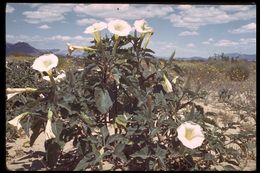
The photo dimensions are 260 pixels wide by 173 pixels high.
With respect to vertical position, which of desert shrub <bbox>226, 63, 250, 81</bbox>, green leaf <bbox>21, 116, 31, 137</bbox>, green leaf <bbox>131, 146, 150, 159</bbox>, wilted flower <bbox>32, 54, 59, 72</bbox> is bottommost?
green leaf <bbox>131, 146, 150, 159</bbox>

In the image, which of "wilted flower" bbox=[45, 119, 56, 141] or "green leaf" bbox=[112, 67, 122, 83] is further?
"green leaf" bbox=[112, 67, 122, 83]

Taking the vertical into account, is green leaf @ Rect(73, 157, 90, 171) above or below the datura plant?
below

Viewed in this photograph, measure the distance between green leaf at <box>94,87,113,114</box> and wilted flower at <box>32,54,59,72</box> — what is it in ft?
1.25

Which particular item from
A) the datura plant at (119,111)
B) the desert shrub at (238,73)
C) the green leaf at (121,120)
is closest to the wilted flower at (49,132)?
the datura plant at (119,111)

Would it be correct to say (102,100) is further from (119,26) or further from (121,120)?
(119,26)

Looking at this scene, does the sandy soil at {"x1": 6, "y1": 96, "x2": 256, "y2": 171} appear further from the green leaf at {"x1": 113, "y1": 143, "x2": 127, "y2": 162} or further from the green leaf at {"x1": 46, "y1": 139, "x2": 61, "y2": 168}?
the green leaf at {"x1": 113, "y1": 143, "x2": 127, "y2": 162}

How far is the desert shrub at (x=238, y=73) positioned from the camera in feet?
36.6

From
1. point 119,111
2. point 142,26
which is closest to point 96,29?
point 142,26

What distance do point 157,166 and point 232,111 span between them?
353 centimetres

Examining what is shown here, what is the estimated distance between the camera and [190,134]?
2.59m

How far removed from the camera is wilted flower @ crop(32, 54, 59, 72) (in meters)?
2.71

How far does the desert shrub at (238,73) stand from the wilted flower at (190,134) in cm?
880

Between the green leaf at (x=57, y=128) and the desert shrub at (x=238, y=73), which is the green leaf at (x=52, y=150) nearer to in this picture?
the green leaf at (x=57, y=128)

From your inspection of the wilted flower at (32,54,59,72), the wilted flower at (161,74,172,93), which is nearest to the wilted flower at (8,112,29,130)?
the wilted flower at (32,54,59,72)
